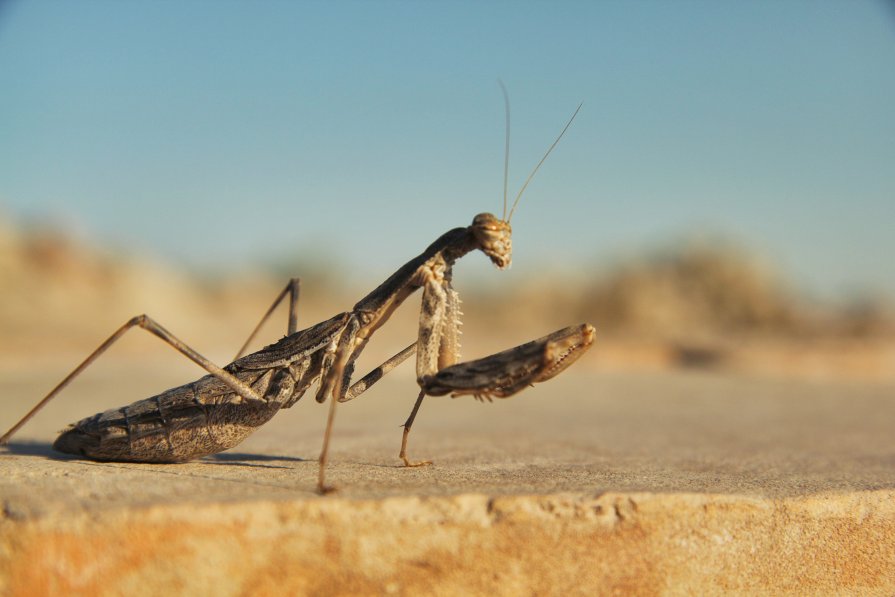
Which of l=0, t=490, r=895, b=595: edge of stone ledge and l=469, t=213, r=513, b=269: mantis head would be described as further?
l=469, t=213, r=513, b=269: mantis head

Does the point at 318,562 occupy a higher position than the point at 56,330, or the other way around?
the point at 56,330

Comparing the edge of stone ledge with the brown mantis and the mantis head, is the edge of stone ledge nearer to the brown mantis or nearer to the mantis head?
the brown mantis

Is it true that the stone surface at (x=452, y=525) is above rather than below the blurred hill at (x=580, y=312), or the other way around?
below

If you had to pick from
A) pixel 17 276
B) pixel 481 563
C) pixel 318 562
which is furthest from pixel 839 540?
pixel 17 276

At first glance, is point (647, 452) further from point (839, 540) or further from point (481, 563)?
point (481, 563)

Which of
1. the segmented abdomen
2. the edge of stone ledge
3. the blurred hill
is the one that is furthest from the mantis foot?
the blurred hill

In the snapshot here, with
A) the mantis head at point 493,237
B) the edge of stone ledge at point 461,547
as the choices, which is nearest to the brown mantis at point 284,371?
the mantis head at point 493,237

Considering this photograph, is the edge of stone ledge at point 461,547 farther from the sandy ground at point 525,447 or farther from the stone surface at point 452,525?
the sandy ground at point 525,447
